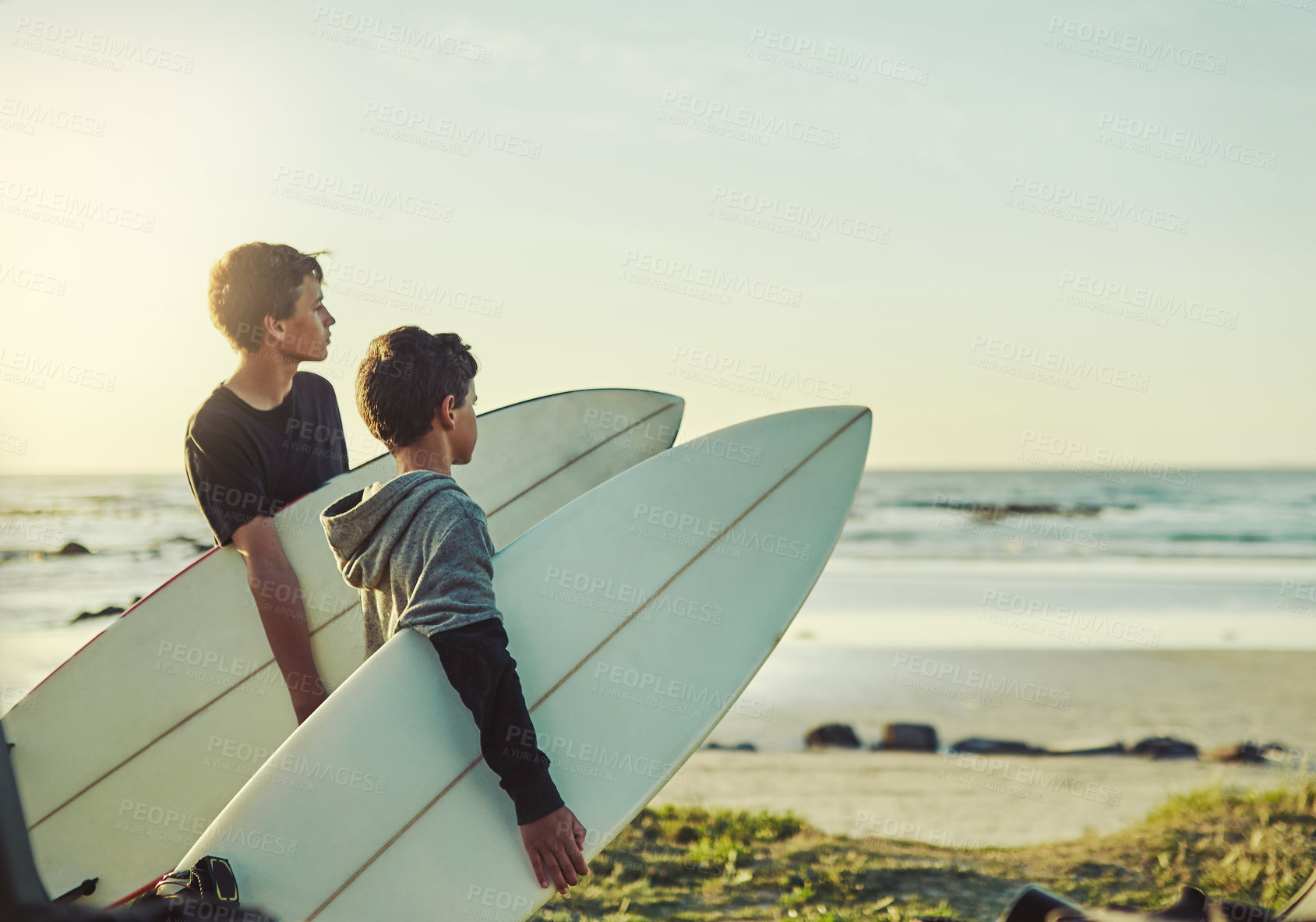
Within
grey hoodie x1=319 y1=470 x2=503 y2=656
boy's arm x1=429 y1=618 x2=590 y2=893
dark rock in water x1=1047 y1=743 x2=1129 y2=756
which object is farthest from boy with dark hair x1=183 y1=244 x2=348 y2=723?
dark rock in water x1=1047 y1=743 x2=1129 y2=756

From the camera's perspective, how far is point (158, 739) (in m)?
2.93

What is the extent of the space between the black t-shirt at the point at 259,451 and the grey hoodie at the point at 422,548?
738 millimetres

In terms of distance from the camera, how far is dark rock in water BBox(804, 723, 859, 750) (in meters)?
5.42

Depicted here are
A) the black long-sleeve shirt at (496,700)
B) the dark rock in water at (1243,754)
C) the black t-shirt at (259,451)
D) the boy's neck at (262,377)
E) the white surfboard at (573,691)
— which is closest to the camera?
the black long-sleeve shirt at (496,700)

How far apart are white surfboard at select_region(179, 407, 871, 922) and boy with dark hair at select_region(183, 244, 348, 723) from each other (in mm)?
651

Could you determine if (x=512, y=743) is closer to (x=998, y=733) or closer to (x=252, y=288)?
(x=252, y=288)

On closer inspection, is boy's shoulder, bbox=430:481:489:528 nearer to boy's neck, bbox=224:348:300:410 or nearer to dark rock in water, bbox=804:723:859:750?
boy's neck, bbox=224:348:300:410

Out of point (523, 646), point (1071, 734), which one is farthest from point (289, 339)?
point (1071, 734)

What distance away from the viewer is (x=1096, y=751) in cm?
524

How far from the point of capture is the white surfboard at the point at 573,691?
76.7 inches

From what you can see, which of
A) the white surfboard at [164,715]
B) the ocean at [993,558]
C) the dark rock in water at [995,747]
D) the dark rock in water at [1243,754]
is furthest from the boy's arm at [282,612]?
the ocean at [993,558]

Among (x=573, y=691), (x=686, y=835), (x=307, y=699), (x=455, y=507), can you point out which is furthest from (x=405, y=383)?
(x=686, y=835)

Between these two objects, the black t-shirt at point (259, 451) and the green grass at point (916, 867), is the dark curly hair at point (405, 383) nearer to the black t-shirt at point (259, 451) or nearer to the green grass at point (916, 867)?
the black t-shirt at point (259, 451)

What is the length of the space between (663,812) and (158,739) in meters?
2.10
